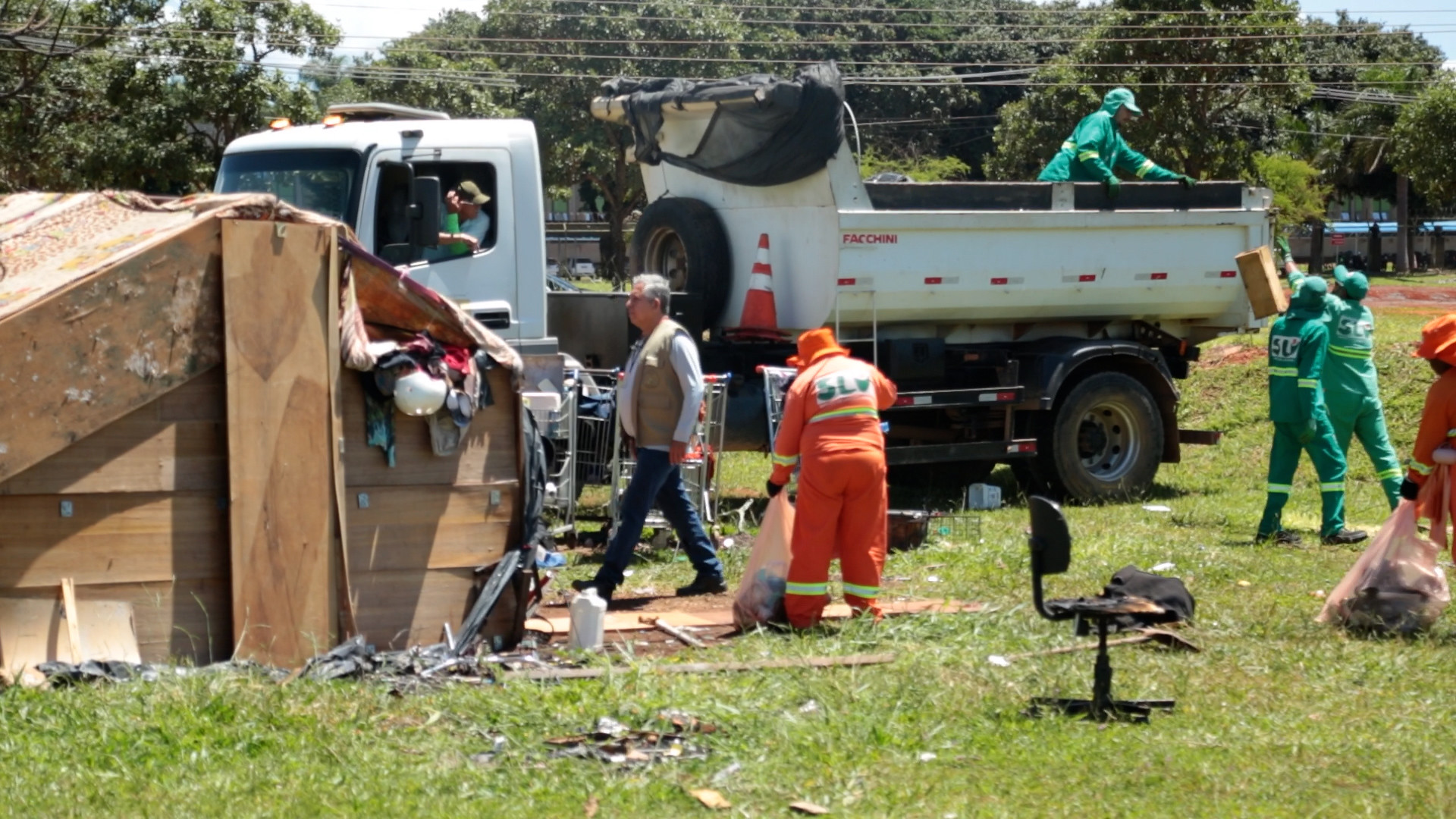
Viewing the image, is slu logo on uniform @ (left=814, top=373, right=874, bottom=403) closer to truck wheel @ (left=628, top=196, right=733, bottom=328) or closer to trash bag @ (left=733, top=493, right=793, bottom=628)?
trash bag @ (left=733, top=493, right=793, bottom=628)

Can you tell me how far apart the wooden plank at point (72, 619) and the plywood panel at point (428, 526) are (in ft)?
3.34

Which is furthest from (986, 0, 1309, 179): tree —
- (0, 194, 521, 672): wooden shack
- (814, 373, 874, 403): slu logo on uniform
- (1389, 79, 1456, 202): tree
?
(0, 194, 521, 672): wooden shack

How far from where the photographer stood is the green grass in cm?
458

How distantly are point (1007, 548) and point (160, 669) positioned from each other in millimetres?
5283

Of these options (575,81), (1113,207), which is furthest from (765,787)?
(575,81)

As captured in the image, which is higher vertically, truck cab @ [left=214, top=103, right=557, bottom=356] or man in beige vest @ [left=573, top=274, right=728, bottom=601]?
truck cab @ [left=214, top=103, right=557, bottom=356]

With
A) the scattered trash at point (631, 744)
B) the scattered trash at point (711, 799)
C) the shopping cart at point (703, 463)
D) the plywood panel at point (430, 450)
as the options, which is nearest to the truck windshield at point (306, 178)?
the shopping cart at point (703, 463)

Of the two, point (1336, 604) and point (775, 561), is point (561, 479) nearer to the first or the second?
point (775, 561)

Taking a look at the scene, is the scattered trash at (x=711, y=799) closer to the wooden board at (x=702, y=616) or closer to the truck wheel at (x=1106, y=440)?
the wooden board at (x=702, y=616)

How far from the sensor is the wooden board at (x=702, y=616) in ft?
23.6

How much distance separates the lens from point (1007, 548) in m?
9.26

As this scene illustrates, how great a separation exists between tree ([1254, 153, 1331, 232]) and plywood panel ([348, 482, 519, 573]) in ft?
96.0

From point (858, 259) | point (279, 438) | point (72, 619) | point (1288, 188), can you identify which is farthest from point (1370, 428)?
point (1288, 188)

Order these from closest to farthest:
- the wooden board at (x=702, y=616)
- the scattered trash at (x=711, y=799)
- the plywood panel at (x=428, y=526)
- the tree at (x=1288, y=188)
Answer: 1. the scattered trash at (x=711, y=799)
2. the plywood panel at (x=428, y=526)
3. the wooden board at (x=702, y=616)
4. the tree at (x=1288, y=188)
